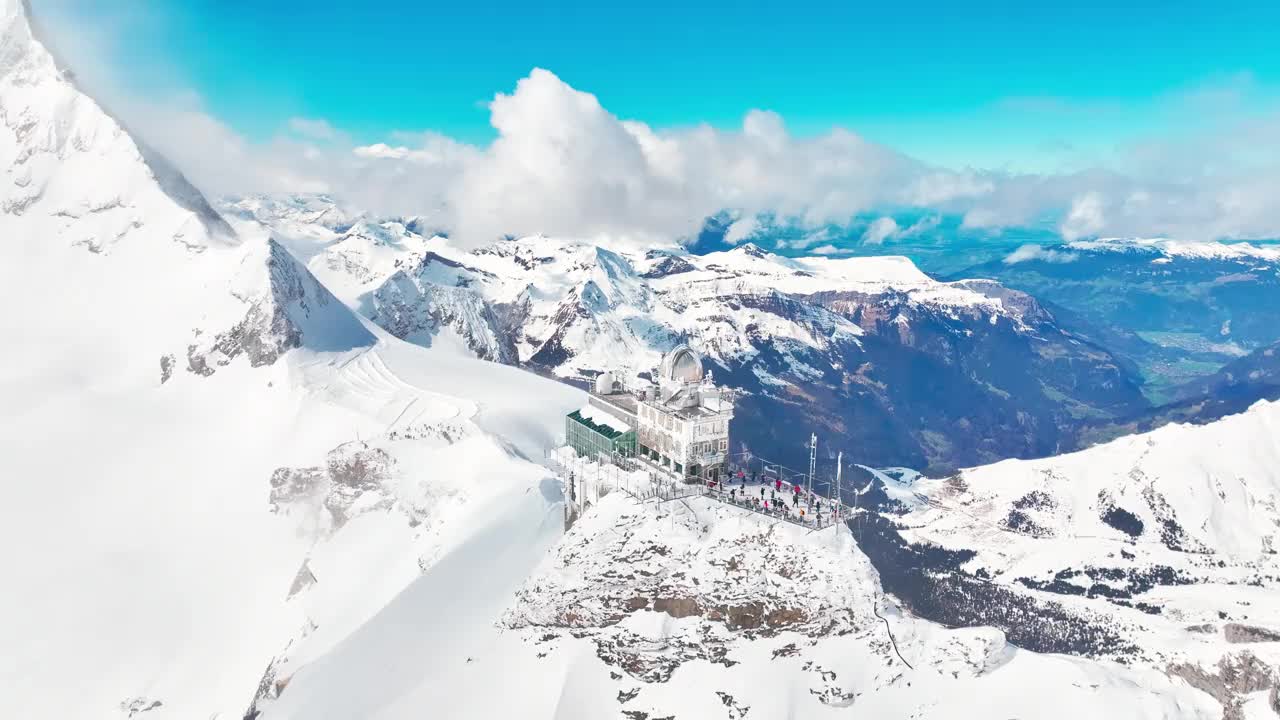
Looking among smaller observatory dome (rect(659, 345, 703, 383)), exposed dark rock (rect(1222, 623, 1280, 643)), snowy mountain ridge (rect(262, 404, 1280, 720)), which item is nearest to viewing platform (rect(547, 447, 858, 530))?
snowy mountain ridge (rect(262, 404, 1280, 720))

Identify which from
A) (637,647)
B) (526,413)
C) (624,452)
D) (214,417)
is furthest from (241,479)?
(637,647)

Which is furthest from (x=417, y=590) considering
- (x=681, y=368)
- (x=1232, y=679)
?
(x=1232, y=679)

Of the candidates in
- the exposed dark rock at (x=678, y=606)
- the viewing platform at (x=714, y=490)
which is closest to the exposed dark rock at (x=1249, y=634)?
the viewing platform at (x=714, y=490)

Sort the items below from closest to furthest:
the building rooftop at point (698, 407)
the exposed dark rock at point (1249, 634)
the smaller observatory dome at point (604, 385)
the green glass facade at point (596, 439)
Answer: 1. the building rooftop at point (698, 407)
2. the green glass facade at point (596, 439)
3. the smaller observatory dome at point (604, 385)
4. the exposed dark rock at point (1249, 634)

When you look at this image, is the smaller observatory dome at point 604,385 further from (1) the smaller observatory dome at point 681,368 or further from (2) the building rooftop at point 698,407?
(1) the smaller observatory dome at point 681,368

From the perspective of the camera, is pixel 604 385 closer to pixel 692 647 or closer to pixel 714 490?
pixel 714 490

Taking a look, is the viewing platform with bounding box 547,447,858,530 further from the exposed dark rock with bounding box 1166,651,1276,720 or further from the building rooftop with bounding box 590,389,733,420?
the exposed dark rock with bounding box 1166,651,1276,720

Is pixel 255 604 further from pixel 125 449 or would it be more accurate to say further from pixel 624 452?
pixel 624 452

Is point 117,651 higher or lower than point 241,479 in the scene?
lower
